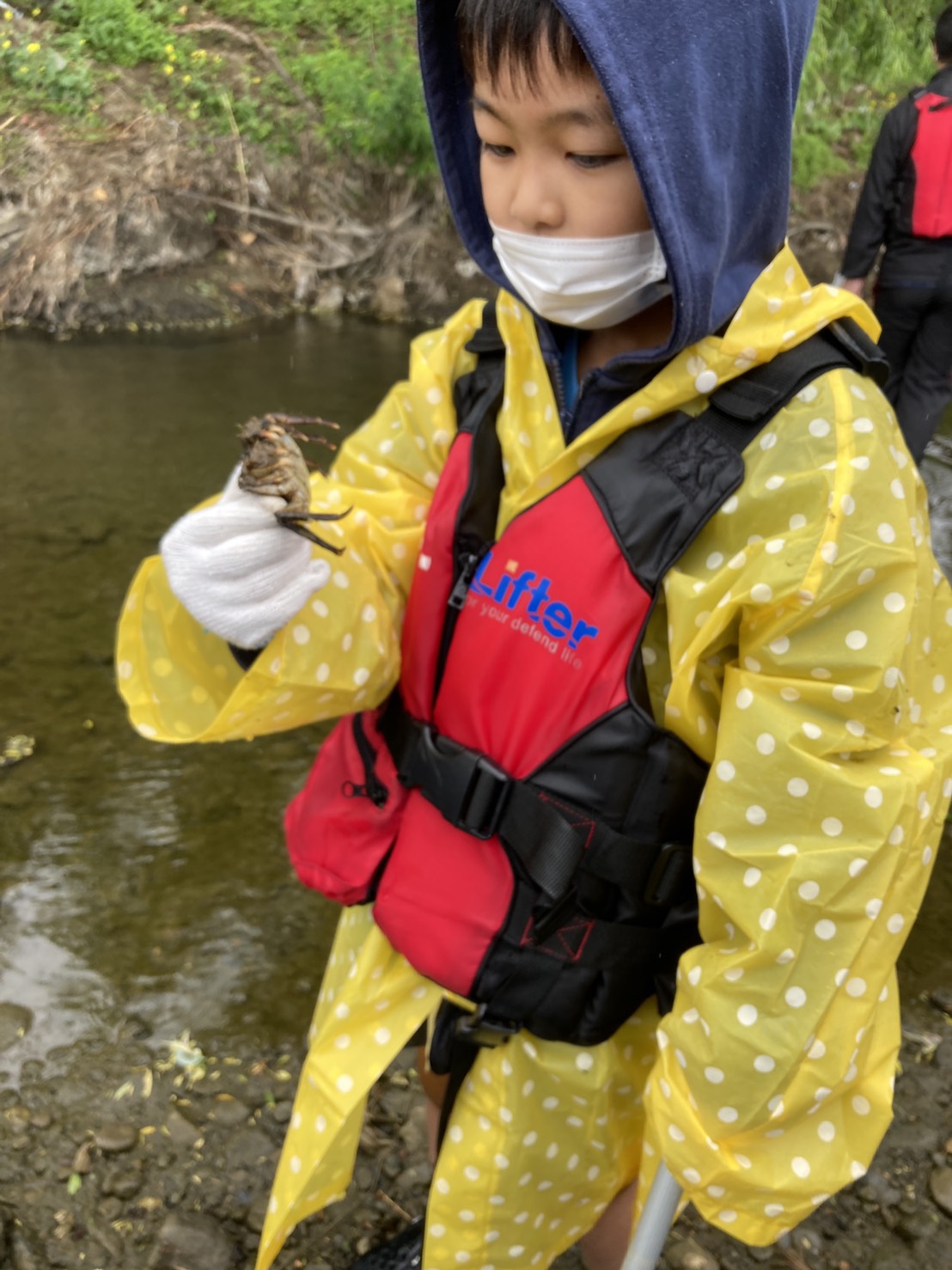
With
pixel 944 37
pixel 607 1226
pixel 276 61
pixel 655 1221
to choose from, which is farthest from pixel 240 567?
pixel 276 61

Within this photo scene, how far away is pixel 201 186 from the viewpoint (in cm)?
752

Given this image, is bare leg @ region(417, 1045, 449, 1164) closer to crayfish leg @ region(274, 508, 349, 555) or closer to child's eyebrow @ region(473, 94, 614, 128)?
crayfish leg @ region(274, 508, 349, 555)

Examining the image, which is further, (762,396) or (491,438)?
(491,438)

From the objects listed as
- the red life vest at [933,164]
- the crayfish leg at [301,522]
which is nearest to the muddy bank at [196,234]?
the red life vest at [933,164]

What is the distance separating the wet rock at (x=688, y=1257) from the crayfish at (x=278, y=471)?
1.66 meters

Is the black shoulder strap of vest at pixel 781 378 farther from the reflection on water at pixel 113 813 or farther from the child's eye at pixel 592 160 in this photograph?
the reflection on water at pixel 113 813

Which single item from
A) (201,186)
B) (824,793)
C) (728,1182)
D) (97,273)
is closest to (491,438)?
(824,793)

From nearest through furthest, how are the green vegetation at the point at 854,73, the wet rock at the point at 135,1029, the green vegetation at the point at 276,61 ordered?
the wet rock at the point at 135,1029
the green vegetation at the point at 854,73
the green vegetation at the point at 276,61

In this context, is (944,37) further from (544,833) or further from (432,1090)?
(432,1090)

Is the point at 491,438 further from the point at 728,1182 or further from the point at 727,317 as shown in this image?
the point at 728,1182

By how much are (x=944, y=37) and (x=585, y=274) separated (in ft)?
15.3

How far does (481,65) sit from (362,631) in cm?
73

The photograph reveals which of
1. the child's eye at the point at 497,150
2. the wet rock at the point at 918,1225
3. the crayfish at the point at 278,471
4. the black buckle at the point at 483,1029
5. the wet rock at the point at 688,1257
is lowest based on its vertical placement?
the wet rock at the point at 688,1257

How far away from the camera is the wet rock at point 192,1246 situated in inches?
80.1
